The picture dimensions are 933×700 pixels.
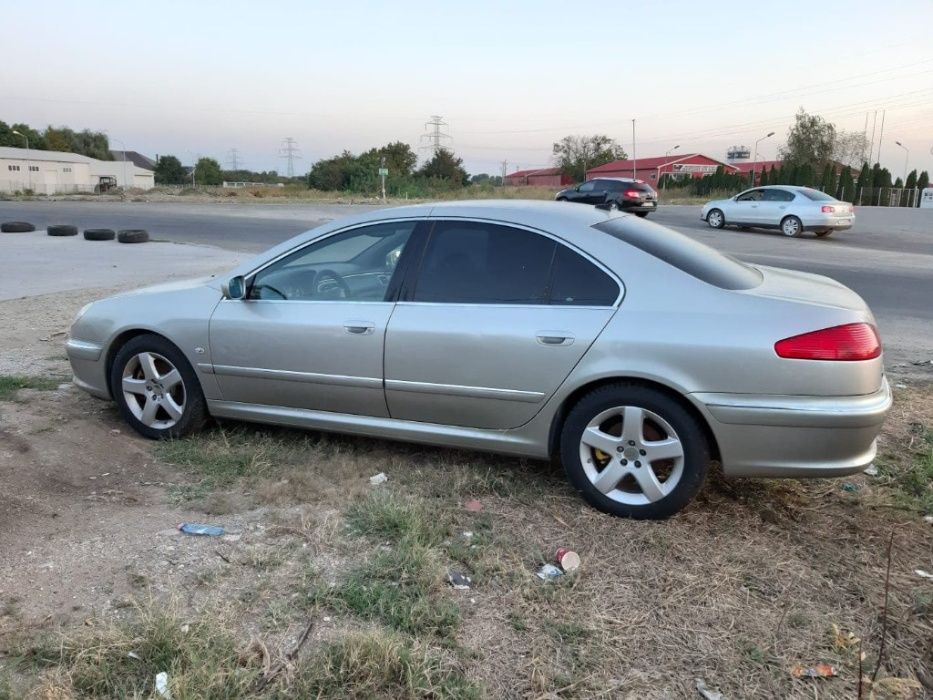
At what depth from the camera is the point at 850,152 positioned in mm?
71000

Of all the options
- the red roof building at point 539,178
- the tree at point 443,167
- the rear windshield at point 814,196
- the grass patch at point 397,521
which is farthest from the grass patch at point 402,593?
the red roof building at point 539,178

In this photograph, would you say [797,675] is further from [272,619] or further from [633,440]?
[272,619]

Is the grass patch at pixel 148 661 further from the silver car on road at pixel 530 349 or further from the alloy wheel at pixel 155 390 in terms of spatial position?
the alloy wheel at pixel 155 390

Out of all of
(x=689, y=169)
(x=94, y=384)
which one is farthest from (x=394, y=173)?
(x=94, y=384)

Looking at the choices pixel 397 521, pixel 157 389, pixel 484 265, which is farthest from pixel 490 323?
pixel 157 389

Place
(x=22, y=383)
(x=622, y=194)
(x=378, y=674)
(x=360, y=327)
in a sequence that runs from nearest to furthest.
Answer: (x=378, y=674) < (x=360, y=327) < (x=22, y=383) < (x=622, y=194)

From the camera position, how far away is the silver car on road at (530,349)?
333 cm

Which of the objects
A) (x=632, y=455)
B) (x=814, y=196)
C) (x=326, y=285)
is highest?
(x=814, y=196)

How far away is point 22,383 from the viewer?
565 cm

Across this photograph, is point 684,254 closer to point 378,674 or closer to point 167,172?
point 378,674

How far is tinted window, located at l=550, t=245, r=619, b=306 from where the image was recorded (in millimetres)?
3639

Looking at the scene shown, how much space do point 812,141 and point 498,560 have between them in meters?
74.3

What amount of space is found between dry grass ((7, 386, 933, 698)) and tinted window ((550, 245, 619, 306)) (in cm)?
105

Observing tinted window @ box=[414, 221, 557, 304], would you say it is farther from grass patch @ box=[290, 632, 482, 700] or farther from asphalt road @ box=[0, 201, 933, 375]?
asphalt road @ box=[0, 201, 933, 375]
